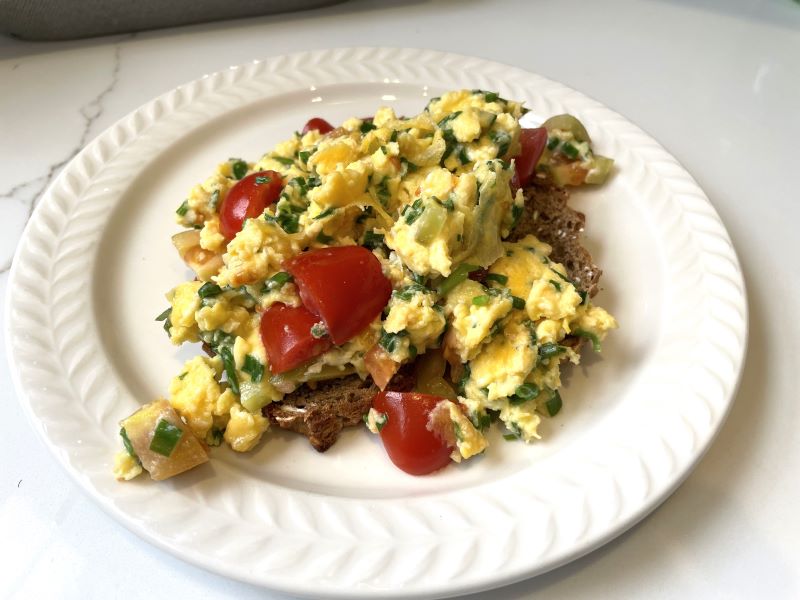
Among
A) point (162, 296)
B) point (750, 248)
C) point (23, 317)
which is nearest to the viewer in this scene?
point (23, 317)

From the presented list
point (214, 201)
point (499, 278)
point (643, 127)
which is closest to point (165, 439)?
point (214, 201)

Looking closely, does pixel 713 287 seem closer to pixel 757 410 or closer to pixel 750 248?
pixel 757 410

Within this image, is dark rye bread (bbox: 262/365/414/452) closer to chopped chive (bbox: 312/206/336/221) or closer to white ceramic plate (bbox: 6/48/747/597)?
white ceramic plate (bbox: 6/48/747/597)

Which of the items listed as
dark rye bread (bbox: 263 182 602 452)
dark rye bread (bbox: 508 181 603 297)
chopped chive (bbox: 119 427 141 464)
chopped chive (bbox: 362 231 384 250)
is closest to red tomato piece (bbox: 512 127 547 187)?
dark rye bread (bbox: 508 181 603 297)

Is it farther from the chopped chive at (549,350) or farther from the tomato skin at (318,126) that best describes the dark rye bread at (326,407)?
the tomato skin at (318,126)

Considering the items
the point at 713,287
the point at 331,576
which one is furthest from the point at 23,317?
the point at 713,287

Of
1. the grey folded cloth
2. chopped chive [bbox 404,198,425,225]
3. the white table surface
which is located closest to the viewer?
the white table surface

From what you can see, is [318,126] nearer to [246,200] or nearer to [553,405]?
[246,200]

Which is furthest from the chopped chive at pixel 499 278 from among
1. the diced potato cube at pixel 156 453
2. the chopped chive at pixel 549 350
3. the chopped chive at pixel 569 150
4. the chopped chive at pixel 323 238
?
the diced potato cube at pixel 156 453
